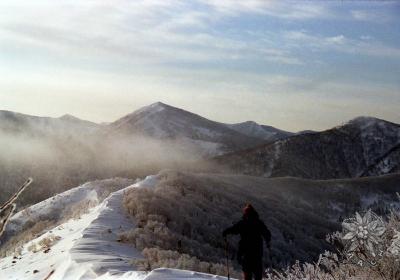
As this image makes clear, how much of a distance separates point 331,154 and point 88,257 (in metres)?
169

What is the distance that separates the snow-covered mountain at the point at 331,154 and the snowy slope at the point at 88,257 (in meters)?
127

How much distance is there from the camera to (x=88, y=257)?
13469 mm

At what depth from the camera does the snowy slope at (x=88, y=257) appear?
453 inches

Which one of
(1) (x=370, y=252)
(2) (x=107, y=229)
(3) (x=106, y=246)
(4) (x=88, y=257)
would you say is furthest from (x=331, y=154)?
(1) (x=370, y=252)

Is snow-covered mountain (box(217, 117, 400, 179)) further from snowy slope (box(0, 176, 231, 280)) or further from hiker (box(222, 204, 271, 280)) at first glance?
hiker (box(222, 204, 271, 280))

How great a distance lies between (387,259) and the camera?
8047 millimetres

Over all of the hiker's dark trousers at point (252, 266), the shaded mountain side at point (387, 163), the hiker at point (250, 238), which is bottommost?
the shaded mountain side at point (387, 163)

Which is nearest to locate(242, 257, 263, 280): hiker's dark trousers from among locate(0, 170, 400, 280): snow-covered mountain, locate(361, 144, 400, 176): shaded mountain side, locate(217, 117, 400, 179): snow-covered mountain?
locate(0, 170, 400, 280): snow-covered mountain

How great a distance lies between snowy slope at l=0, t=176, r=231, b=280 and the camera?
37.8ft

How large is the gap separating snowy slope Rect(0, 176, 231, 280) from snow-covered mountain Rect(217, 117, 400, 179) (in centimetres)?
12667

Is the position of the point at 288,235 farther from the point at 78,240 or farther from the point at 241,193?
the point at 78,240

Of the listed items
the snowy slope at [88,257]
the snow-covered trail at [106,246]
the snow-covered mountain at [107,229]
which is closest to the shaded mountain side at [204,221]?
the snow-covered mountain at [107,229]

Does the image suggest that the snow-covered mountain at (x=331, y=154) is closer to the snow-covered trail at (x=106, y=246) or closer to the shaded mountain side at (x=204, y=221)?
the shaded mountain side at (x=204, y=221)

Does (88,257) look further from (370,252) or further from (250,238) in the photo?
(370,252)
